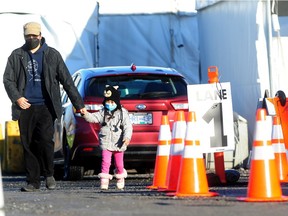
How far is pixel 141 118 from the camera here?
15367mm

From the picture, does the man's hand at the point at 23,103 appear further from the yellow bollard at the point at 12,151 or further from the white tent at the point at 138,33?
the white tent at the point at 138,33

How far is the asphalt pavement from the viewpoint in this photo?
9.40m

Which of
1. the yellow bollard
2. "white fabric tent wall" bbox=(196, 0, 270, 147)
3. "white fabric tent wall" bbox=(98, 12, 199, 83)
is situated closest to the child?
"white fabric tent wall" bbox=(196, 0, 270, 147)

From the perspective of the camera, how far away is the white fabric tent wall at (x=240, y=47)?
1881cm

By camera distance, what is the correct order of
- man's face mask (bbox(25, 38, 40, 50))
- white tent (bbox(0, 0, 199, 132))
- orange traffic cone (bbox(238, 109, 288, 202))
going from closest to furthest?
orange traffic cone (bbox(238, 109, 288, 202)) → man's face mask (bbox(25, 38, 40, 50)) → white tent (bbox(0, 0, 199, 132))

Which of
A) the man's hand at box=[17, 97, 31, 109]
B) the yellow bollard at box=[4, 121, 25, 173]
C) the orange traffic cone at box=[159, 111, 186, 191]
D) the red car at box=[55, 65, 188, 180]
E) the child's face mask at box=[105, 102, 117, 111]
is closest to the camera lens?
the orange traffic cone at box=[159, 111, 186, 191]

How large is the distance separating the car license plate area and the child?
6.03 ft

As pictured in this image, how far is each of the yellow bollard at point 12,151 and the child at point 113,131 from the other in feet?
23.6

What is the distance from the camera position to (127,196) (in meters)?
11.4

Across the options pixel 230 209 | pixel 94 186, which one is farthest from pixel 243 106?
pixel 230 209

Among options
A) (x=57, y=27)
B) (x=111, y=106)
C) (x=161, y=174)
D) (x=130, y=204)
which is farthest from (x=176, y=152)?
(x=57, y=27)

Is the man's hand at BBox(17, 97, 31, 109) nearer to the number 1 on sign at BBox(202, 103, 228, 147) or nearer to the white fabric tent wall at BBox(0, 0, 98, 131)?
the number 1 on sign at BBox(202, 103, 228, 147)

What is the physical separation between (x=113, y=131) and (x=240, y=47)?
7.46 m

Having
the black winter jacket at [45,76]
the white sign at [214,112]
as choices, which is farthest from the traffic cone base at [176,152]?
the black winter jacket at [45,76]
